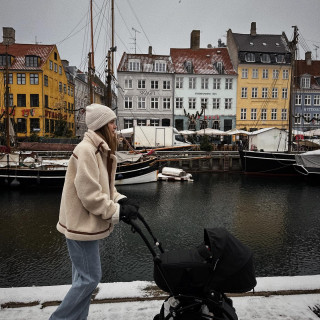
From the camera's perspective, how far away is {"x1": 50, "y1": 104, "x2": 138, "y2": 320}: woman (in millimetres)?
2443

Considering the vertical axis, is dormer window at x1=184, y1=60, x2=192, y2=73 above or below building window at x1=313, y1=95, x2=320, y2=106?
above

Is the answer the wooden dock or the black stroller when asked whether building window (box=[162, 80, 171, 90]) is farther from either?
the black stroller

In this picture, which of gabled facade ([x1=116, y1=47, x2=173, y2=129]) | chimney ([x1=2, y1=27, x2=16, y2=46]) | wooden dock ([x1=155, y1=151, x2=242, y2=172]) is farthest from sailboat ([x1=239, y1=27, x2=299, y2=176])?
chimney ([x1=2, y1=27, x2=16, y2=46])

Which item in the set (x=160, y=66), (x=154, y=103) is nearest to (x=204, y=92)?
(x=160, y=66)

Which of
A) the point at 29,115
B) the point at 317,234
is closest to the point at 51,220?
the point at 317,234

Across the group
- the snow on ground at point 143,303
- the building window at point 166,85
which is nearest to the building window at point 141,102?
the building window at point 166,85

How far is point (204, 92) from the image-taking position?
150 feet

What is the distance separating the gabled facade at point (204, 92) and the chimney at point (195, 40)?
11.3 feet

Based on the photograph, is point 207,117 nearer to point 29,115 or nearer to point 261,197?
point 29,115

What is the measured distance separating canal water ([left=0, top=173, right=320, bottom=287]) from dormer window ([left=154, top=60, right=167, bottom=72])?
27759mm

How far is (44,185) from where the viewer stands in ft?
65.7

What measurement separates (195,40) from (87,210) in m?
50.6

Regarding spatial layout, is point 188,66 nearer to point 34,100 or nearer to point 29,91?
point 34,100

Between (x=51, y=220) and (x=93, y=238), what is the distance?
10512mm
